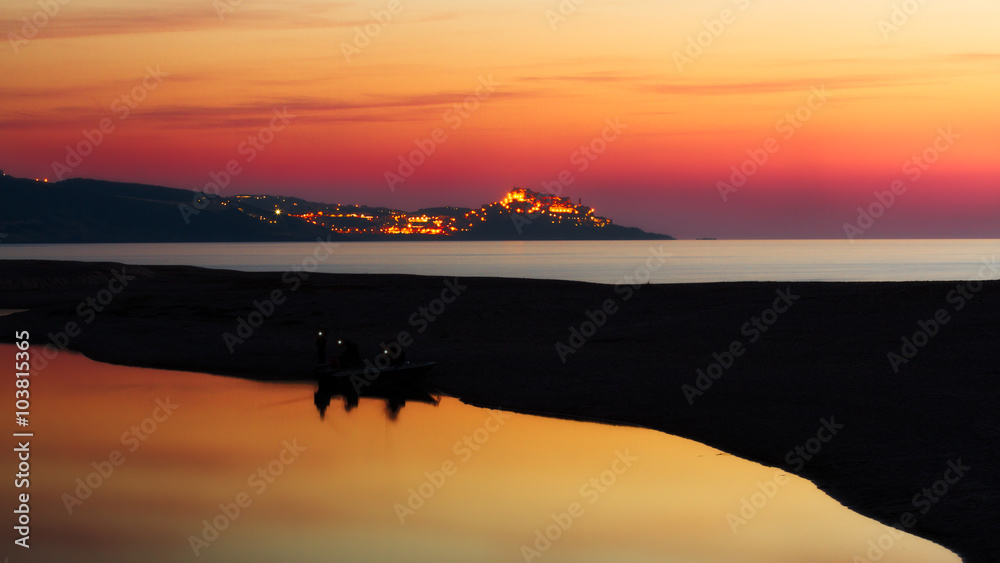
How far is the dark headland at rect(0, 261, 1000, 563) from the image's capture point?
17.2 meters

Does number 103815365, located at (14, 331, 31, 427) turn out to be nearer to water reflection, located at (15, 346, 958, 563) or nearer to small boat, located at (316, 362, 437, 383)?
water reflection, located at (15, 346, 958, 563)

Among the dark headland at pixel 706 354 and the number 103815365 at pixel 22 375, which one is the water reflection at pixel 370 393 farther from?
the number 103815365 at pixel 22 375

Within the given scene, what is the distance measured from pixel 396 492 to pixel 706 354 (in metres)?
15.4

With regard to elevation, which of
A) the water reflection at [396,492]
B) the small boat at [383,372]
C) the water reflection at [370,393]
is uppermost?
the small boat at [383,372]

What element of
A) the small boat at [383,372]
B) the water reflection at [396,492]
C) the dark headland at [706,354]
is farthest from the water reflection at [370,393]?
the water reflection at [396,492]

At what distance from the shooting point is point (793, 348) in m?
30.5

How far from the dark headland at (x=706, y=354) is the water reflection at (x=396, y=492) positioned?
3.85 ft

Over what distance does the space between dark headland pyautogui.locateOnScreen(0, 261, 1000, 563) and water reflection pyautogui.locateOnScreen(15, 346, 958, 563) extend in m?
1.17

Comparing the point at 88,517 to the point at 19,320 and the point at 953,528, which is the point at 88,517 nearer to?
the point at 953,528

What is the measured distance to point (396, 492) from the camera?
17500 mm

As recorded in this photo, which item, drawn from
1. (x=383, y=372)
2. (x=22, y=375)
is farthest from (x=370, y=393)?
(x=22, y=375)

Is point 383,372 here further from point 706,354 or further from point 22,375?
point 22,375

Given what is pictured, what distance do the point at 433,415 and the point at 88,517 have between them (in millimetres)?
10165

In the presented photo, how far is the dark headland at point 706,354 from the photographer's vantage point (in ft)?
56.4
